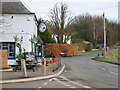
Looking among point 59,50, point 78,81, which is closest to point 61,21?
point 59,50

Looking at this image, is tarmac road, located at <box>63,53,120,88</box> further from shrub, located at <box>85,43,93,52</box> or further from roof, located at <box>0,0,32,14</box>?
shrub, located at <box>85,43,93,52</box>

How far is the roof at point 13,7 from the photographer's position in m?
39.7

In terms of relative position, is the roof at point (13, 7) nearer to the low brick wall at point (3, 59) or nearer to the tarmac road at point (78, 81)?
the low brick wall at point (3, 59)

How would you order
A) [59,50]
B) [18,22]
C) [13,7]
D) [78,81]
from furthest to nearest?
[59,50]
[13,7]
[18,22]
[78,81]

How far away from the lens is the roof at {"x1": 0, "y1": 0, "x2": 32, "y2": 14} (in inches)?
1561

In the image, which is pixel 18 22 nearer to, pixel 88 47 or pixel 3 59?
pixel 3 59

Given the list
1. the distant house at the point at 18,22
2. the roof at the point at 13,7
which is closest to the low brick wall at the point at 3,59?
the distant house at the point at 18,22

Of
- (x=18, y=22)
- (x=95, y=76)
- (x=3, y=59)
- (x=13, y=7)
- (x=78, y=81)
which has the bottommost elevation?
(x=95, y=76)

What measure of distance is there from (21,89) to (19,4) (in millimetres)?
30396

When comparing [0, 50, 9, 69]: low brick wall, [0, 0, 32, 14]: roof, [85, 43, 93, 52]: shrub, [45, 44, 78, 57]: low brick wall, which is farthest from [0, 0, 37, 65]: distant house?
[85, 43, 93, 52]: shrub

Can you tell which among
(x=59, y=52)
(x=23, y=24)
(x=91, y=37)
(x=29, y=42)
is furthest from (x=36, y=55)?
(x=91, y=37)

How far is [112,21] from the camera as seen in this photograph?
3615 inches

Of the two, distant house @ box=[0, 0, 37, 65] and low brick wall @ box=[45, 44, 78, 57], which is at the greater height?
distant house @ box=[0, 0, 37, 65]

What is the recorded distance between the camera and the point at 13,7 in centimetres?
4078
